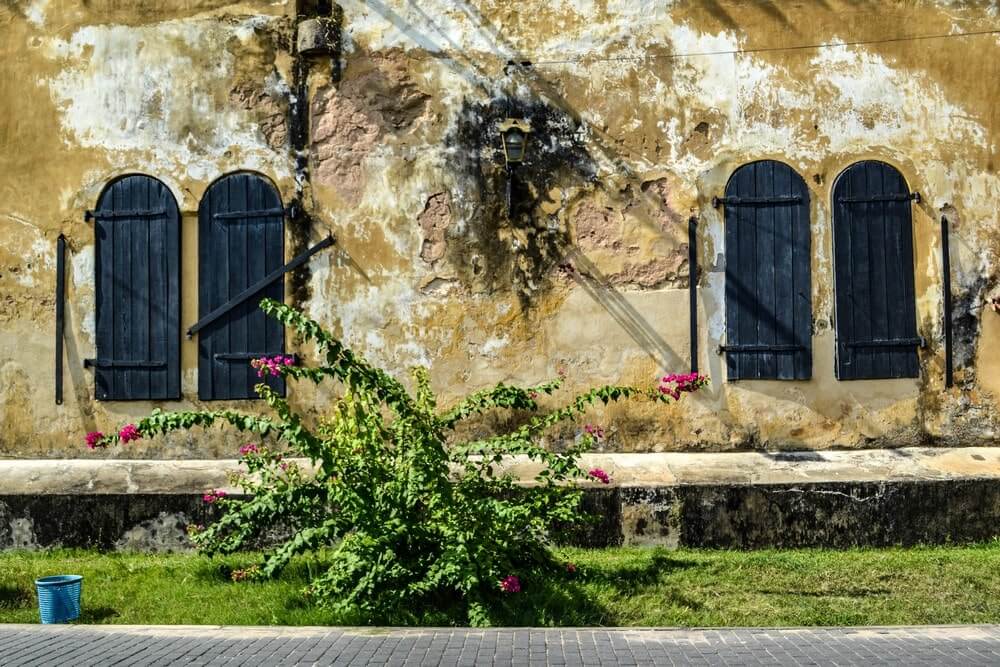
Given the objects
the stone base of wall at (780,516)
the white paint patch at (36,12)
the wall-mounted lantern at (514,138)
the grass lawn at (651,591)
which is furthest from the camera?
the white paint patch at (36,12)

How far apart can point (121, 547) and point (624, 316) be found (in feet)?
Result: 14.4

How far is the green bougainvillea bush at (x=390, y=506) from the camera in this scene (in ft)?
21.8

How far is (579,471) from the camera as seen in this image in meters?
6.97

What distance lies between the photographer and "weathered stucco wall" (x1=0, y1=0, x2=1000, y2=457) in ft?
30.8

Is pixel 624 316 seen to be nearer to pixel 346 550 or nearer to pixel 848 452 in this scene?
pixel 848 452

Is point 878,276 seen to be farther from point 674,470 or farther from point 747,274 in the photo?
point 674,470

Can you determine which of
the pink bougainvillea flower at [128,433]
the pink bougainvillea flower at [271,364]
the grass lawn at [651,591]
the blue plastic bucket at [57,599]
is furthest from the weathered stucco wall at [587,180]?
the blue plastic bucket at [57,599]

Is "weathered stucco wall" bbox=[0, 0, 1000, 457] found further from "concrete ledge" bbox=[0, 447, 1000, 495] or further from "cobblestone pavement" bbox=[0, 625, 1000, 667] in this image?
"cobblestone pavement" bbox=[0, 625, 1000, 667]

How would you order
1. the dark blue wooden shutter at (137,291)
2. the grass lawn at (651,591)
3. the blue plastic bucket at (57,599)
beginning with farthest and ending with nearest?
the dark blue wooden shutter at (137,291) → the blue plastic bucket at (57,599) → the grass lawn at (651,591)

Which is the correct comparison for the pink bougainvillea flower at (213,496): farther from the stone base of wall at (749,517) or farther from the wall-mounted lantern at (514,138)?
the wall-mounted lantern at (514,138)

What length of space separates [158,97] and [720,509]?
5789 millimetres

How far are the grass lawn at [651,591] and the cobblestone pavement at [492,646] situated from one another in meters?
0.25

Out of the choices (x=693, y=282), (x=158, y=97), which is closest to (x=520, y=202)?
(x=693, y=282)

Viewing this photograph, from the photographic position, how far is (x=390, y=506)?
677 cm
